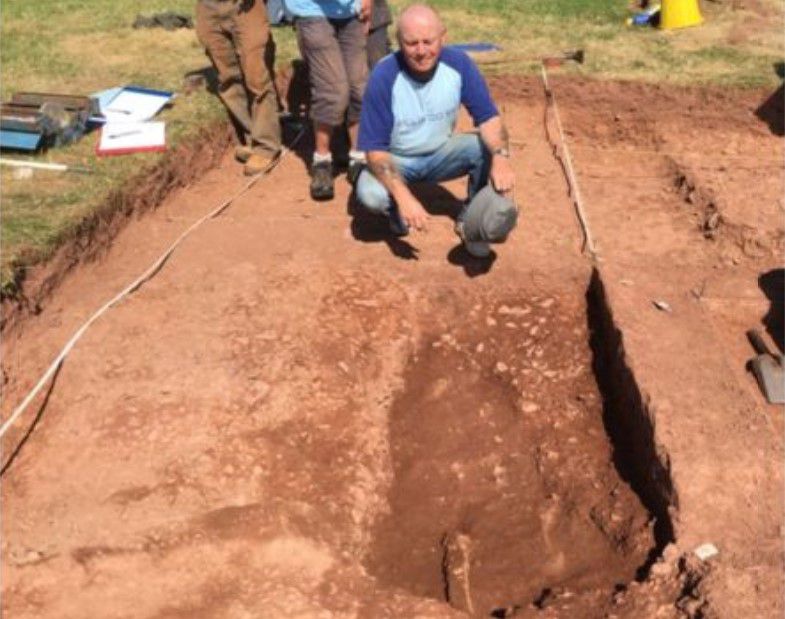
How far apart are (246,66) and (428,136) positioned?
5.67 feet

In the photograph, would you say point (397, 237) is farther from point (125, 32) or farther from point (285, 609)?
point (125, 32)

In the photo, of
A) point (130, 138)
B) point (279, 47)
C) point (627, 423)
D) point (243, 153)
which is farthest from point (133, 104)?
point (627, 423)

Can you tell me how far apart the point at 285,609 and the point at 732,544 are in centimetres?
170

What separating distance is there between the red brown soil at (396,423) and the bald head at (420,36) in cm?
126

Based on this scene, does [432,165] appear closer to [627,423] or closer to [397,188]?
[397,188]

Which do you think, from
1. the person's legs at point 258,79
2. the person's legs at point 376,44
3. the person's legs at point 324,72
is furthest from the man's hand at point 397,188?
the person's legs at point 258,79

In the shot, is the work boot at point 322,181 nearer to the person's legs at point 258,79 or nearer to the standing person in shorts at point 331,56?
the standing person in shorts at point 331,56

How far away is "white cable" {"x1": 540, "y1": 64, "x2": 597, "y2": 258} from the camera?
5.50m

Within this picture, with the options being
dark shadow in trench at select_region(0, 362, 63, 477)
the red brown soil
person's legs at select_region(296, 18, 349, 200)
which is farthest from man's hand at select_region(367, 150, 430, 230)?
dark shadow in trench at select_region(0, 362, 63, 477)

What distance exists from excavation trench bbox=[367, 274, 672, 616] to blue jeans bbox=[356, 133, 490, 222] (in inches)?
32.0

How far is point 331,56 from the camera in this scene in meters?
5.62

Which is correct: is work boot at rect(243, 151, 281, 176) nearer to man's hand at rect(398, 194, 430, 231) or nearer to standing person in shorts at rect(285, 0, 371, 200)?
standing person in shorts at rect(285, 0, 371, 200)

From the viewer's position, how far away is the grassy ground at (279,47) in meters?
6.68

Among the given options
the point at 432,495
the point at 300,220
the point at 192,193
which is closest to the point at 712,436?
the point at 432,495
